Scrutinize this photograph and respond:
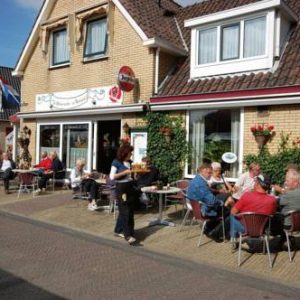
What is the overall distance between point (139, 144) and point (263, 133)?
412 centimetres

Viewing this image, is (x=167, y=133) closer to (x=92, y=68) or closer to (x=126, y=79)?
(x=126, y=79)

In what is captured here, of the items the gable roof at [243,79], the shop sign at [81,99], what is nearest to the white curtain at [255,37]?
the gable roof at [243,79]

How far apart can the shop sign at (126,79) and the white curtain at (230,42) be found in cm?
283

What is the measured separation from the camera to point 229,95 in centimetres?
1055

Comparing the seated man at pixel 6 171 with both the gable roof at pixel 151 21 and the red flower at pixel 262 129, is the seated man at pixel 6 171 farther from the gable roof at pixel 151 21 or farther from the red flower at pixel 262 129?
the red flower at pixel 262 129

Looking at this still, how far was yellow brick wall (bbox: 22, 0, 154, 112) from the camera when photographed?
42.9ft

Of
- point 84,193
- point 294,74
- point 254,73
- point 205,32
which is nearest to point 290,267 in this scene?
point 294,74

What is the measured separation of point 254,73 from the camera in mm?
10945

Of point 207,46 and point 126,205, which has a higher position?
point 207,46

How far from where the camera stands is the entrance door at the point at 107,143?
15.3 metres

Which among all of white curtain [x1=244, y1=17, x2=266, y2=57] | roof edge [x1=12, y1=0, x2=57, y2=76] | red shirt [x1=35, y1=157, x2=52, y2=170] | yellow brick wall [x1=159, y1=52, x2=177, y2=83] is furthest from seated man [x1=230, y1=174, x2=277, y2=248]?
roof edge [x1=12, y1=0, x2=57, y2=76]

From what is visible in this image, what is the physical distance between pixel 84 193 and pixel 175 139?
2937mm

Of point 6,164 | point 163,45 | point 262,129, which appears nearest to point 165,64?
point 163,45

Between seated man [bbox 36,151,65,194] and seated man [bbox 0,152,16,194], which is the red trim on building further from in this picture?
seated man [bbox 0,152,16,194]
